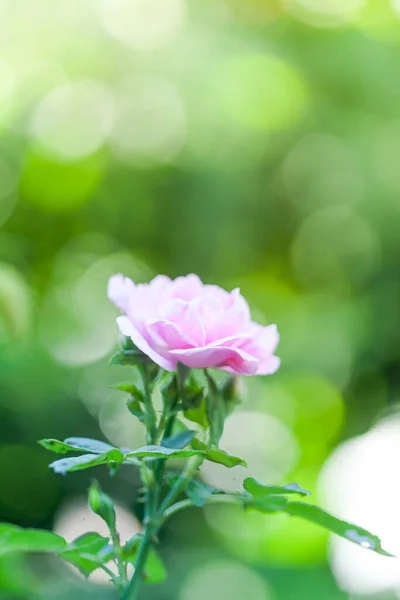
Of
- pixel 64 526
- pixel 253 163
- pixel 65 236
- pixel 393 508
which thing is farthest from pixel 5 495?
pixel 253 163

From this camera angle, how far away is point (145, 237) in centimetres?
287

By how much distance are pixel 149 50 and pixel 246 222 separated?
770 millimetres

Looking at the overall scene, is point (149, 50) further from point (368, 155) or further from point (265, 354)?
point (265, 354)

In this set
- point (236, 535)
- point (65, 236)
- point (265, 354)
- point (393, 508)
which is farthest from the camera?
point (65, 236)

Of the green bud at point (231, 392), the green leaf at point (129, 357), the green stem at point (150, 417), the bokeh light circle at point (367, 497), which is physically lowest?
the green stem at point (150, 417)

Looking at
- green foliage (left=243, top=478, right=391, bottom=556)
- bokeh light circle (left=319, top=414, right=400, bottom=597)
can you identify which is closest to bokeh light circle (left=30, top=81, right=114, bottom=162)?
bokeh light circle (left=319, top=414, right=400, bottom=597)

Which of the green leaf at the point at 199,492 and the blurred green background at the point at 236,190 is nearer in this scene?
the green leaf at the point at 199,492

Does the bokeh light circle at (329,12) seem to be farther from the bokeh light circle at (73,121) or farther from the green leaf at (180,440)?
the green leaf at (180,440)

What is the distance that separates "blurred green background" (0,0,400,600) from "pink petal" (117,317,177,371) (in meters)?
1.93

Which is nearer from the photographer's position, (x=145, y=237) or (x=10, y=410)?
(x=10, y=410)

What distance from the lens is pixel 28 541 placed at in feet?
1.69

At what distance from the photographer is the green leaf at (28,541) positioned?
1.65 ft

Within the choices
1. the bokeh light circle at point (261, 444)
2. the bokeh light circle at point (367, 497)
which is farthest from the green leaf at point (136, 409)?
the bokeh light circle at point (261, 444)

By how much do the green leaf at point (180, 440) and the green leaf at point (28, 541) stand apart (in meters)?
0.10
